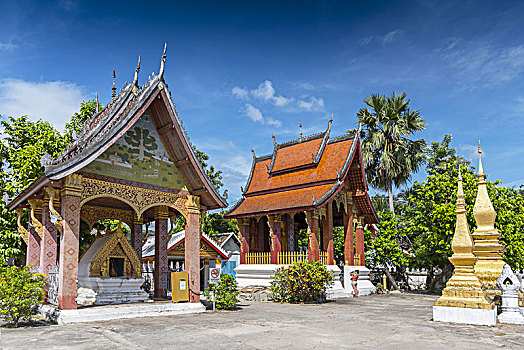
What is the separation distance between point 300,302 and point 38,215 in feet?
35.4

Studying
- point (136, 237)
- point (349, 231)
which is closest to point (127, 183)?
point (136, 237)

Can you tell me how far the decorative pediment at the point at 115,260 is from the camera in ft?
41.9

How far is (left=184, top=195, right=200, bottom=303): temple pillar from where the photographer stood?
1323cm

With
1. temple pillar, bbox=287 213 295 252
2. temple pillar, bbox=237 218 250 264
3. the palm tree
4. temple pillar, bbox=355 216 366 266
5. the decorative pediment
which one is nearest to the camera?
the decorative pediment

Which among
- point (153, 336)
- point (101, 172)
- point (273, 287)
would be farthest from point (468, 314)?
point (101, 172)

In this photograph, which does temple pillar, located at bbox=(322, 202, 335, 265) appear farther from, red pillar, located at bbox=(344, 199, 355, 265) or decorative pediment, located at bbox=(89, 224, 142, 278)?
decorative pediment, located at bbox=(89, 224, 142, 278)

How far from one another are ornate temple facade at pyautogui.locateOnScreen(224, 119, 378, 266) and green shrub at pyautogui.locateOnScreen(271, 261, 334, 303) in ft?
6.82

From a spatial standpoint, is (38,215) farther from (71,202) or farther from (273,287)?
(273,287)

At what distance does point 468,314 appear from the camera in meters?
11.1

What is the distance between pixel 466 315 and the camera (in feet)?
36.4

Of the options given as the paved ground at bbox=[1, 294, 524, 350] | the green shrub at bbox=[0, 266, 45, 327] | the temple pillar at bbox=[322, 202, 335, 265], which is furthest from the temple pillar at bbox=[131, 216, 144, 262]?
the temple pillar at bbox=[322, 202, 335, 265]

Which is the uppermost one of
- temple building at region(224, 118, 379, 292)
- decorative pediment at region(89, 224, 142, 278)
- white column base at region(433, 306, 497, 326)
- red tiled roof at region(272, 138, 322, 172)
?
red tiled roof at region(272, 138, 322, 172)

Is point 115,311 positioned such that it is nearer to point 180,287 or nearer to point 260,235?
point 180,287

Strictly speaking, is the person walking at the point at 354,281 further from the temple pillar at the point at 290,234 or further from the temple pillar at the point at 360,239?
the temple pillar at the point at 290,234
